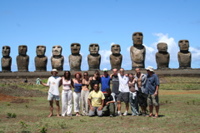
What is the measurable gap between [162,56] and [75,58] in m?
10.7

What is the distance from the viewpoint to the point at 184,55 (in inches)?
1574

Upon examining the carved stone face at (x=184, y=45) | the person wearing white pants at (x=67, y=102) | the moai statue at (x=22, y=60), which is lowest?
the person wearing white pants at (x=67, y=102)

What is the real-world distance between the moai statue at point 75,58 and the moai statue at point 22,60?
659cm

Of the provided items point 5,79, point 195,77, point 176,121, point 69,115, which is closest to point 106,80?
point 69,115

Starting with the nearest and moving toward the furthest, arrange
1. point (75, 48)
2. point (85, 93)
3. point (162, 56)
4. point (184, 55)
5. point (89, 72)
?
point (85, 93)
point (89, 72)
point (162, 56)
point (184, 55)
point (75, 48)

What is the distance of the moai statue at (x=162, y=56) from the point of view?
39562mm

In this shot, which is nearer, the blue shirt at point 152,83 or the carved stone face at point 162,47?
the blue shirt at point 152,83

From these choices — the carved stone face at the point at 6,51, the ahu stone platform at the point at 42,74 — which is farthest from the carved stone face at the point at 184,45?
the carved stone face at the point at 6,51

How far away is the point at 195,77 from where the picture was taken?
120 ft

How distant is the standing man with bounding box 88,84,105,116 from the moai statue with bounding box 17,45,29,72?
32.5 metres

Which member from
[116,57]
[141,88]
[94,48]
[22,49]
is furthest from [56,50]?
[141,88]

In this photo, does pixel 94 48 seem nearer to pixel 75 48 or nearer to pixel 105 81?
pixel 75 48

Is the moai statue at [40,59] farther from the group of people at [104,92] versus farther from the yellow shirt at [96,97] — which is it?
the yellow shirt at [96,97]

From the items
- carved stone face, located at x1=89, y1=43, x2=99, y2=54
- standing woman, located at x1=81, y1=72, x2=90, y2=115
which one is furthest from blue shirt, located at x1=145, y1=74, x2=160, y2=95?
carved stone face, located at x1=89, y1=43, x2=99, y2=54
